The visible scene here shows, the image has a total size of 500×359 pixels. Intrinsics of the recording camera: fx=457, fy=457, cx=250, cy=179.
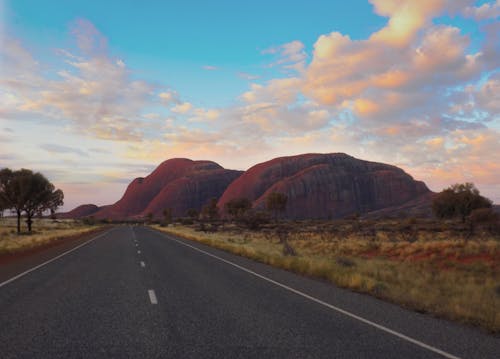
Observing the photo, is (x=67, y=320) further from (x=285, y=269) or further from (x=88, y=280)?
(x=285, y=269)

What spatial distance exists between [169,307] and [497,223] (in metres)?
41.1

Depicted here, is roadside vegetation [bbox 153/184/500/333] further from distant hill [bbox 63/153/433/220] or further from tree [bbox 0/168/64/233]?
distant hill [bbox 63/153/433/220]

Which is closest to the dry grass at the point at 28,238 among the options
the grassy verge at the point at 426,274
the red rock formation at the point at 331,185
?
the grassy verge at the point at 426,274

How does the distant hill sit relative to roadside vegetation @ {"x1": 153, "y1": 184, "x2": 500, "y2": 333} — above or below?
above

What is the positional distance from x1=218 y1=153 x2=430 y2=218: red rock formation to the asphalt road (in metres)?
140

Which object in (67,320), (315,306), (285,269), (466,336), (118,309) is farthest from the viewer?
(285,269)

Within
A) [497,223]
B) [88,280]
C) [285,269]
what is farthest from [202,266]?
[497,223]

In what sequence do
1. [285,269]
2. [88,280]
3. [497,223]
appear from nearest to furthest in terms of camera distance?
[88,280] → [285,269] → [497,223]

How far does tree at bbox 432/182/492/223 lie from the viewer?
205 ft

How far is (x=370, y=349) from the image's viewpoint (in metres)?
6.19

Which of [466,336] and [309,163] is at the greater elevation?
[309,163]

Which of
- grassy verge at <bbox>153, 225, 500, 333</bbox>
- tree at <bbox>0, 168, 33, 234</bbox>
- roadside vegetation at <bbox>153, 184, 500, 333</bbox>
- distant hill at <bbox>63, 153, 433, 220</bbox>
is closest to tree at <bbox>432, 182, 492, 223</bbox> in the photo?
roadside vegetation at <bbox>153, 184, 500, 333</bbox>

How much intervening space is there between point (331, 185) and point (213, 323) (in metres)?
155

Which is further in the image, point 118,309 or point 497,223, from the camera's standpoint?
point 497,223
